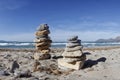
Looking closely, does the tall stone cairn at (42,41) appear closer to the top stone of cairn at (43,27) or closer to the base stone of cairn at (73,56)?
the top stone of cairn at (43,27)

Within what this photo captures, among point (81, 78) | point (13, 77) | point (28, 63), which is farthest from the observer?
point (28, 63)

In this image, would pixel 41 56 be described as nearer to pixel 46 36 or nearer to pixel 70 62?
pixel 46 36

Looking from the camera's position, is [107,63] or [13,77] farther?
[107,63]

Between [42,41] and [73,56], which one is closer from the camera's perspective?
[73,56]

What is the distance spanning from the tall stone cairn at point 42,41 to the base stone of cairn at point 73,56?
3457 millimetres

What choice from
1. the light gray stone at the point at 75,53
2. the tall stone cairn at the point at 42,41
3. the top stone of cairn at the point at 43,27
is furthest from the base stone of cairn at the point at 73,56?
the top stone of cairn at the point at 43,27

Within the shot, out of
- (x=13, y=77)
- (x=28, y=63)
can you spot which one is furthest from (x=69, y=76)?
(x=28, y=63)

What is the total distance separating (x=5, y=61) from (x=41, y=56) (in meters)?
3.15

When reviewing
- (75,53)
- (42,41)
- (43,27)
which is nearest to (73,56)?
(75,53)

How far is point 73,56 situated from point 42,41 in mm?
4863

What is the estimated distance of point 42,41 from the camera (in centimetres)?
2277

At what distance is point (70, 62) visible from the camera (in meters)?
18.8

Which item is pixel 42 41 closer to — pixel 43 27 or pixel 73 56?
pixel 43 27

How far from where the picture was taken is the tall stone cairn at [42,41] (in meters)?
22.7
